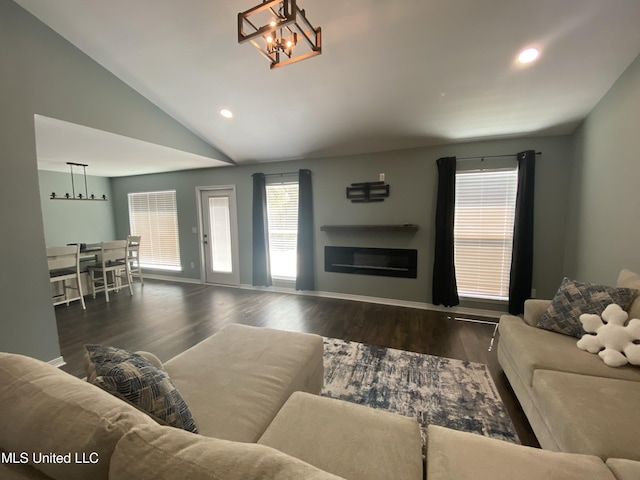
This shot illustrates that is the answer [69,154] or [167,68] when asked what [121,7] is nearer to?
[167,68]

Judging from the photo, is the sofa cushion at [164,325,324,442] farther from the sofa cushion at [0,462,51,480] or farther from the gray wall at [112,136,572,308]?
the gray wall at [112,136,572,308]

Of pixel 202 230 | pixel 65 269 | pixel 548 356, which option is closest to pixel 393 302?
pixel 548 356

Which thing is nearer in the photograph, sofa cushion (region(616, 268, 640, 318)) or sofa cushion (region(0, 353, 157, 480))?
sofa cushion (region(0, 353, 157, 480))

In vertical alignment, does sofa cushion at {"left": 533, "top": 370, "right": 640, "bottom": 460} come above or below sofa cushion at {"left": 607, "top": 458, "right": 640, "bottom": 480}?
below

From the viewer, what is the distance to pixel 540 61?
7.72 feet

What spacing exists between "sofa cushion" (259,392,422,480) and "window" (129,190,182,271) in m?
5.51

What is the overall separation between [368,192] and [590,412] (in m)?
3.35

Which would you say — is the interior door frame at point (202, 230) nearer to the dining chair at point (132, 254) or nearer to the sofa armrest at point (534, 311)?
the dining chair at point (132, 254)

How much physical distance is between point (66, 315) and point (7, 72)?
123 inches

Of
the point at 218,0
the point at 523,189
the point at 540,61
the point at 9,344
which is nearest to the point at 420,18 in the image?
the point at 540,61

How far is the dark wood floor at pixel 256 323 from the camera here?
2.81 metres

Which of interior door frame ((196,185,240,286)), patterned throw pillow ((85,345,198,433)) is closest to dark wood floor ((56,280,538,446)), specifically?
interior door frame ((196,185,240,286))

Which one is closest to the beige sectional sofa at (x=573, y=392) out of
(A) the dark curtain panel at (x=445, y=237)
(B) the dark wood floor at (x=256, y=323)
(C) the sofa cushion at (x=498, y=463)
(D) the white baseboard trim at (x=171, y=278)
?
(C) the sofa cushion at (x=498, y=463)

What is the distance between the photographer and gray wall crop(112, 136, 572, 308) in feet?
11.1
